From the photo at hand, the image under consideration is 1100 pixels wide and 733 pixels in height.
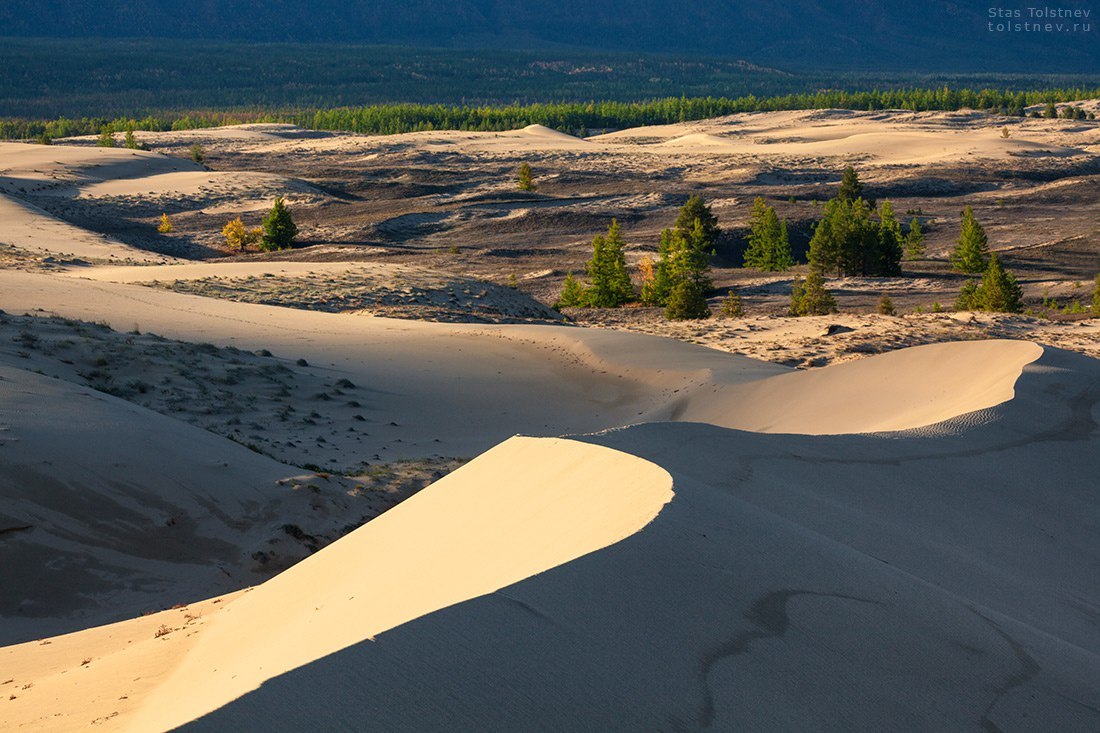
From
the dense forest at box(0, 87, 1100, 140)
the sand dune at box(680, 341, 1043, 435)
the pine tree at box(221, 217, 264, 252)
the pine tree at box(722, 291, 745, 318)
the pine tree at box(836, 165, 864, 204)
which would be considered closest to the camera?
the sand dune at box(680, 341, 1043, 435)

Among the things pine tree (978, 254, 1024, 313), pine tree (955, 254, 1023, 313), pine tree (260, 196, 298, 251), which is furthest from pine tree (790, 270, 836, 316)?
pine tree (260, 196, 298, 251)

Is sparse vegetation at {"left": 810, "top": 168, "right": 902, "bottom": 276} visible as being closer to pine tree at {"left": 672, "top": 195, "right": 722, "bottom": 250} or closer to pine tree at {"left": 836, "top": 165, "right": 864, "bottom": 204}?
pine tree at {"left": 672, "top": 195, "right": 722, "bottom": 250}

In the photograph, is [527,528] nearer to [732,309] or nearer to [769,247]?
[732,309]

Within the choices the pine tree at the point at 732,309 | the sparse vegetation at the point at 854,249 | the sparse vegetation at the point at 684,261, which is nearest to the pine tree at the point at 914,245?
the sparse vegetation at the point at 854,249

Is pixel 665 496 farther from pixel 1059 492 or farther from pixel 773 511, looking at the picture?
pixel 1059 492

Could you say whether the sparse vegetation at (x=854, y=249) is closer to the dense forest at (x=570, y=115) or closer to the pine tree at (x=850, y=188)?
the pine tree at (x=850, y=188)

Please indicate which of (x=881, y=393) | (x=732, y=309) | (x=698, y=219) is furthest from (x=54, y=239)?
(x=881, y=393)
